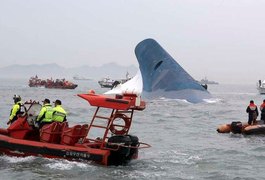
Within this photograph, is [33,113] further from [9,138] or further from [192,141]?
[192,141]

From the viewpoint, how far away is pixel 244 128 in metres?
23.6

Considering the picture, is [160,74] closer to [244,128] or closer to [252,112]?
[252,112]

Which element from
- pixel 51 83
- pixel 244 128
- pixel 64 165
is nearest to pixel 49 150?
pixel 64 165

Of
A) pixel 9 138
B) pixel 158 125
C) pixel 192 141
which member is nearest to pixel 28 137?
pixel 9 138

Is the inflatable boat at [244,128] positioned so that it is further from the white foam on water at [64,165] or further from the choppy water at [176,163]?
the white foam on water at [64,165]

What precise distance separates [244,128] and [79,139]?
1178 cm

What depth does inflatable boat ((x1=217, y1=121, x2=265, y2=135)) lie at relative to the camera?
22.9m

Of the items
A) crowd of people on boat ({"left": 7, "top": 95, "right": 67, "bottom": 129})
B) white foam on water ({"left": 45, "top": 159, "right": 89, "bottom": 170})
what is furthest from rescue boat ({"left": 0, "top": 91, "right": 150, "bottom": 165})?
crowd of people on boat ({"left": 7, "top": 95, "right": 67, "bottom": 129})

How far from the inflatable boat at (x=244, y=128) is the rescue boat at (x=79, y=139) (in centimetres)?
1027

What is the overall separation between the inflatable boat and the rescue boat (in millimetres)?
10272

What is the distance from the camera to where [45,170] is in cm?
1312

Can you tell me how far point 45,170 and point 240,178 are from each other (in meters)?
5.53

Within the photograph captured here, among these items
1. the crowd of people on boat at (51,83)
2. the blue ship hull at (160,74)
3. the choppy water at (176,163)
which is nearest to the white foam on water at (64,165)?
the choppy water at (176,163)

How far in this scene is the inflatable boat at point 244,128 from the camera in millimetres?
22859
